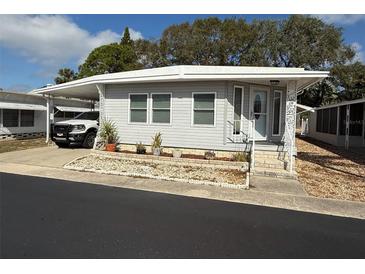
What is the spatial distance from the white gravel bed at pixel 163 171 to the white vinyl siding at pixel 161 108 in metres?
1.94

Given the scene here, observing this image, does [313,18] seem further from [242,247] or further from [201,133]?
[242,247]

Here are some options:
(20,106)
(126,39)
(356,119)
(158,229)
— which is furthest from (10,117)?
(356,119)

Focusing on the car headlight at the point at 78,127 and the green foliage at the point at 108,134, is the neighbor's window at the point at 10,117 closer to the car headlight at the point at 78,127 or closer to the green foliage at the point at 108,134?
the car headlight at the point at 78,127

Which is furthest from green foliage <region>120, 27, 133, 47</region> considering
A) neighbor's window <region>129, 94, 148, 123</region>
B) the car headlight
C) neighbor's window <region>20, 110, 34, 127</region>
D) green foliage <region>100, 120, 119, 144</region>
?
green foliage <region>100, 120, 119, 144</region>

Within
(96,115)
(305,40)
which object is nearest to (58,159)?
(96,115)

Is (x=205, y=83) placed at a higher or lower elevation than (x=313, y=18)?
lower

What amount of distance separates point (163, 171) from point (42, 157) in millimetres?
5136

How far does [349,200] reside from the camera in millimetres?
6539

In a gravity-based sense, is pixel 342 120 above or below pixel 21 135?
above

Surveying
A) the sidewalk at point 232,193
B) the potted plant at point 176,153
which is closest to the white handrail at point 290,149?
the sidewalk at point 232,193

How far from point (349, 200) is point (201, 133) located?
539 centimetres

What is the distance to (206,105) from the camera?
35.2ft

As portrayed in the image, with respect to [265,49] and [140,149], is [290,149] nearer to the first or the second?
[140,149]

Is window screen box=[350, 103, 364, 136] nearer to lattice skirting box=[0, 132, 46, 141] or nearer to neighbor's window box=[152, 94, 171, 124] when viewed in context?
neighbor's window box=[152, 94, 171, 124]
